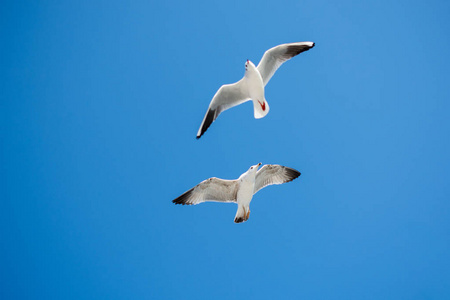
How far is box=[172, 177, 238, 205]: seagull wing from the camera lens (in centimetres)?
714

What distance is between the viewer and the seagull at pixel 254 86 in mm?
7030

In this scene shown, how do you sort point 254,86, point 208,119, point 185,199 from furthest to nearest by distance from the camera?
point 208,119
point 185,199
point 254,86

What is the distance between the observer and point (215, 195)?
7309mm

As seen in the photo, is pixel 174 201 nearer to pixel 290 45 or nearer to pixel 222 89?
pixel 222 89

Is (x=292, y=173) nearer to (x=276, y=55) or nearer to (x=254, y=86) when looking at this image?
(x=254, y=86)

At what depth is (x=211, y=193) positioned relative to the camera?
727 centimetres

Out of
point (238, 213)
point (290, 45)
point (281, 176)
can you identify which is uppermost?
point (290, 45)

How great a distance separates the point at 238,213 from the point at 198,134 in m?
1.66

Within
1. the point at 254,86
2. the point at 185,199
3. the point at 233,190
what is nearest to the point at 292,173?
the point at 233,190

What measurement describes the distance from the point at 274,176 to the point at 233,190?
0.94m

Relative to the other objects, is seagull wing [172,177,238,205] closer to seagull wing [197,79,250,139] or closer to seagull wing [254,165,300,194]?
seagull wing [254,165,300,194]

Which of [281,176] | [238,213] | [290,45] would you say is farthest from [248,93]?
[238,213]

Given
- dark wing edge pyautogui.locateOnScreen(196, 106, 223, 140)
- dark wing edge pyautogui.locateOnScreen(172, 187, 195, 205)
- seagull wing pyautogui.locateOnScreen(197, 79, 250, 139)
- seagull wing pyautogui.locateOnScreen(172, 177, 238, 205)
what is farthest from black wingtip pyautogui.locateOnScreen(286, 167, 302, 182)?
dark wing edge pyautogui.locateOnScreen(172, 187, 195, 205)

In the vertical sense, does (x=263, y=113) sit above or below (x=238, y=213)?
above
